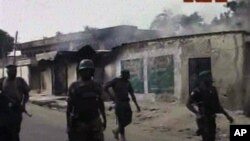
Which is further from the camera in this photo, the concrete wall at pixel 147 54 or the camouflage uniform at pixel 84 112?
the concrete wall at pixel 147 54

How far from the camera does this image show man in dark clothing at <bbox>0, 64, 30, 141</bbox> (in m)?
8.70

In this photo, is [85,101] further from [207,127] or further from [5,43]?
[5,43]

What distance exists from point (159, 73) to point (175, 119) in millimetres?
5026

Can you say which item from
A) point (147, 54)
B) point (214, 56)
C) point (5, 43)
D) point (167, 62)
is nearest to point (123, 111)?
point (214, 56)

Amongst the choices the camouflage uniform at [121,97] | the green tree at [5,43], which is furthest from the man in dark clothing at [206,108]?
the green tree at [5,43]

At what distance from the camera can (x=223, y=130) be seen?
14.6 m

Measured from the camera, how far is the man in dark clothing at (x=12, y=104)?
870 cm

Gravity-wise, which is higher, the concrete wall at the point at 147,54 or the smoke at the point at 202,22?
the smoke at the point at 202,22

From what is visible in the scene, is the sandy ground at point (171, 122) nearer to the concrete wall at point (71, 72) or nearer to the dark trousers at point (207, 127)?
the dark trousers at point (207, 127)

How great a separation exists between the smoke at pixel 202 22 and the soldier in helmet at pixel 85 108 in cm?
1730

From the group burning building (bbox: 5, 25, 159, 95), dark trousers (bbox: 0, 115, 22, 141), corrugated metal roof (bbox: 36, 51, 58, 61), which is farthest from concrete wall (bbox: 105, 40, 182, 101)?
dark trousers (bbox: 0, 115, 22, 141)

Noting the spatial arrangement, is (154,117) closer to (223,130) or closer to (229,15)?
(223,130)

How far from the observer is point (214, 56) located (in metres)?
19.6

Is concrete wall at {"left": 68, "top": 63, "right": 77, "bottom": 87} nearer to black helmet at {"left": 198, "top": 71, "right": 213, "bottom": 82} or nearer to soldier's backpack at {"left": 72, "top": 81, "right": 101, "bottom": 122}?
black helmet at {"left": 198, "top": 71, "right": 213, "bottom": 82}
